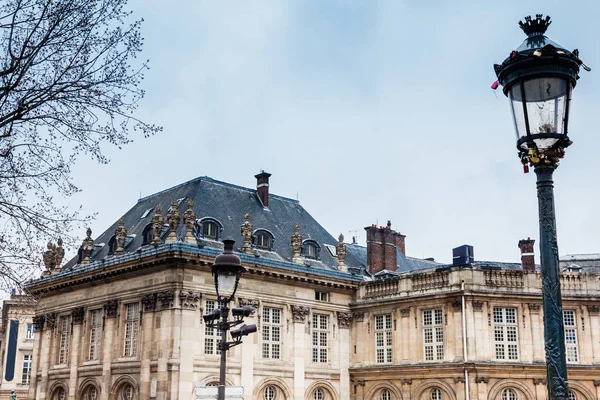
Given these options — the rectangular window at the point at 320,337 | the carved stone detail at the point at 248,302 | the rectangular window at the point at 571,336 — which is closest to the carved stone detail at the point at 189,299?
the carved stone detail at the point at 248,302

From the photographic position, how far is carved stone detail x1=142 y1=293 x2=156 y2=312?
33.2 meters

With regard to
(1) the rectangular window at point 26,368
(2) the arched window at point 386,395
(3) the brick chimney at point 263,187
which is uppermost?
(3) the brick chimney at point 263,187

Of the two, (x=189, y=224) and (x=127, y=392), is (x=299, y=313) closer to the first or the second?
(x=189, y=224)

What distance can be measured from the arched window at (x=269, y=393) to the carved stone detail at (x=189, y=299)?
5565mm

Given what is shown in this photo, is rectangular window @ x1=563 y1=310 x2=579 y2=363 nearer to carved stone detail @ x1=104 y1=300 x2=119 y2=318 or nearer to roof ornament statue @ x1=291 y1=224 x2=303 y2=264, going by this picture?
roof ornament statue @ x1=291 y1=224 x2=303 y2=264

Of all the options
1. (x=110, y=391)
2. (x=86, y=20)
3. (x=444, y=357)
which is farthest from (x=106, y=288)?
(x=86, y=20)

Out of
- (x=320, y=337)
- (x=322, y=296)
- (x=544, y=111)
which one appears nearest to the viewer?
(x=544, y=111)

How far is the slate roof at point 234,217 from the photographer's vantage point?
3722 cm

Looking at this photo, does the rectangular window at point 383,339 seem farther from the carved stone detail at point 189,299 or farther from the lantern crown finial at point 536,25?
the lantern crown finial at point 536,25

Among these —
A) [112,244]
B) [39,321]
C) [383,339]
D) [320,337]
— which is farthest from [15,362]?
[383,339]

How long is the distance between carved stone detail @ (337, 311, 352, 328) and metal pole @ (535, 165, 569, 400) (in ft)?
104

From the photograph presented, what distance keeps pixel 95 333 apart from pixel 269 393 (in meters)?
9.08

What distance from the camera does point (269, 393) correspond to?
3506cm

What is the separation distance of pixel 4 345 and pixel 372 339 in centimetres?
4106
